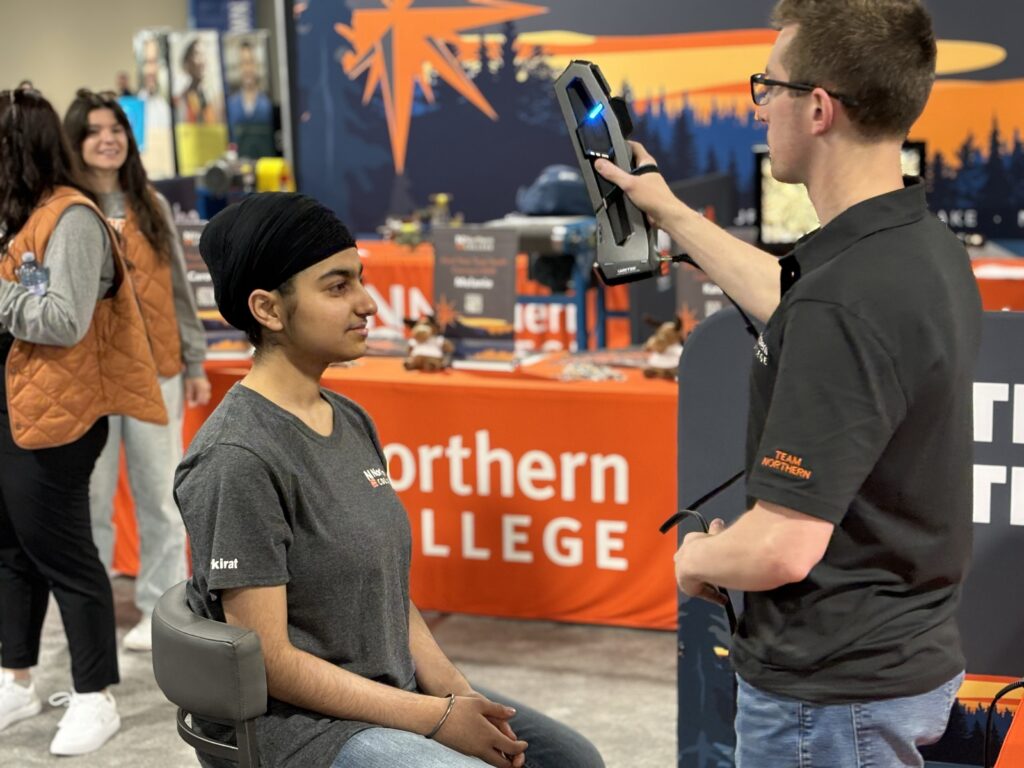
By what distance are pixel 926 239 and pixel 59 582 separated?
2.34 meters

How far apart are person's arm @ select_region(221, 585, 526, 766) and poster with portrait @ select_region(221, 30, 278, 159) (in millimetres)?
6713

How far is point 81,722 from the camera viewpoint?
10.3ft

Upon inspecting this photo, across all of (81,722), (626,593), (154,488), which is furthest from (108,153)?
(626,593)

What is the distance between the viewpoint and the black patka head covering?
5.86 ft

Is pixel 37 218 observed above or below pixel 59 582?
above

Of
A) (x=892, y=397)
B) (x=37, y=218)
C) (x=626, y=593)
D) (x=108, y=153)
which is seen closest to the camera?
(x=892, y=397)

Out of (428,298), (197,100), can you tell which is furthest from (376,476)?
(197,100)

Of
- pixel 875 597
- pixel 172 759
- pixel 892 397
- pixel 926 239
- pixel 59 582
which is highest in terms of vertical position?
pixel 926 239

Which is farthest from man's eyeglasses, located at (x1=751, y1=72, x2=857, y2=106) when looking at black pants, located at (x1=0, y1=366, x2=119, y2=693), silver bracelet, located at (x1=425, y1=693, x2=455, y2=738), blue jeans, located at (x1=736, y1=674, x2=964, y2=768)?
black pants, located at (x1=0, y1=366, x2=119, y2=693)

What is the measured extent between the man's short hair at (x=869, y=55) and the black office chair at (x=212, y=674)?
94 centimetres

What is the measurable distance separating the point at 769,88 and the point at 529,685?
232cm

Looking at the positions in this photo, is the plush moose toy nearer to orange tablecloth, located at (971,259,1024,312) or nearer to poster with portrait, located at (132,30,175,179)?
orange tablecloth, located at (971,259,1024,312)

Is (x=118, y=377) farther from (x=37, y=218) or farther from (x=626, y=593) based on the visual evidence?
(x=626, y=593)

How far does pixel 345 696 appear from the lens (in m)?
1.74
